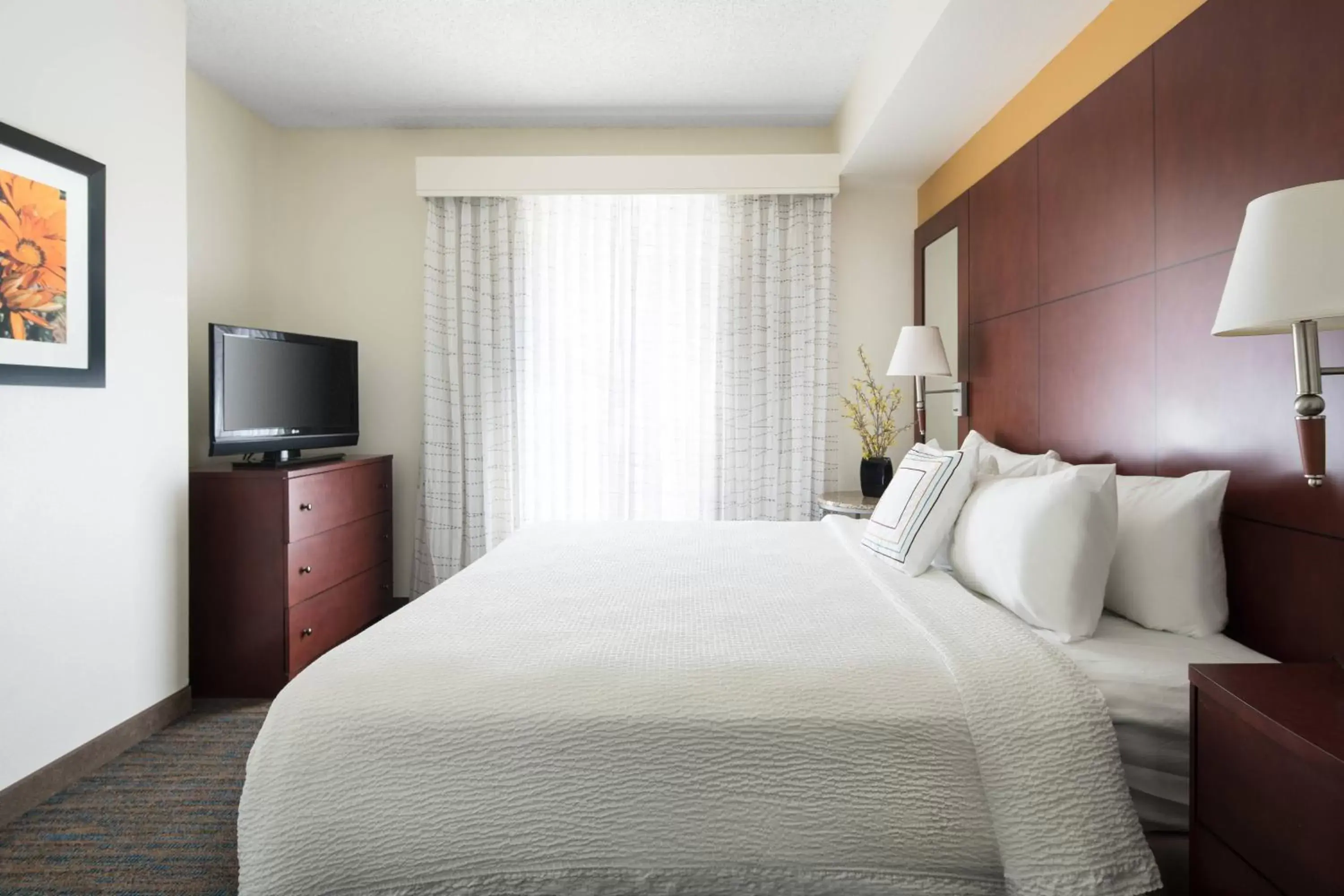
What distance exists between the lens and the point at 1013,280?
2811 millimetres

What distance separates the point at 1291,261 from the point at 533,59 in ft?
10.6

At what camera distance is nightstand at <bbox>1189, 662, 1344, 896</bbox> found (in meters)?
0.93

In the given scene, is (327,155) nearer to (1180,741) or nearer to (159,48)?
(159,48)

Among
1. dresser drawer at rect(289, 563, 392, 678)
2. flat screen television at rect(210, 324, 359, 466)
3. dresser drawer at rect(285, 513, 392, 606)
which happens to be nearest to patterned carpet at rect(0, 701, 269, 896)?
dresser drawer at rect(289, 563, 392, 678)

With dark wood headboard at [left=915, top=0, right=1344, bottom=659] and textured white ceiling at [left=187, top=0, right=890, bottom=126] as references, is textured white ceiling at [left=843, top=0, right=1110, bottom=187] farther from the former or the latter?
textured white ceiling at [left=187, top=0, right=890, bottom=126]

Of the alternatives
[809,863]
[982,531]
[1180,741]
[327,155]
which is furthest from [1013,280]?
[327,155]

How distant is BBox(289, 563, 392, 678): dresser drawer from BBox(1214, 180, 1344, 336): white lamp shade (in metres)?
3.28

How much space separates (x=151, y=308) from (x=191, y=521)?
0.90m

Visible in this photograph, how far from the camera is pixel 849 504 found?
11.3 ft

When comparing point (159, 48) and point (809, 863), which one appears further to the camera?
point (159, 48)

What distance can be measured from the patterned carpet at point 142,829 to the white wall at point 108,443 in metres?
0.16

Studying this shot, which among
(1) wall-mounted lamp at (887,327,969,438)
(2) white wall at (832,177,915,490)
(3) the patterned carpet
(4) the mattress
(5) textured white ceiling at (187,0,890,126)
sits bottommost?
(3) the patterned carpet

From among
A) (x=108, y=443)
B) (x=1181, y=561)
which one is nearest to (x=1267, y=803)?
(x=1181, y=561)

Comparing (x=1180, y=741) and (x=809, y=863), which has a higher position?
(x=1180, y=741)
